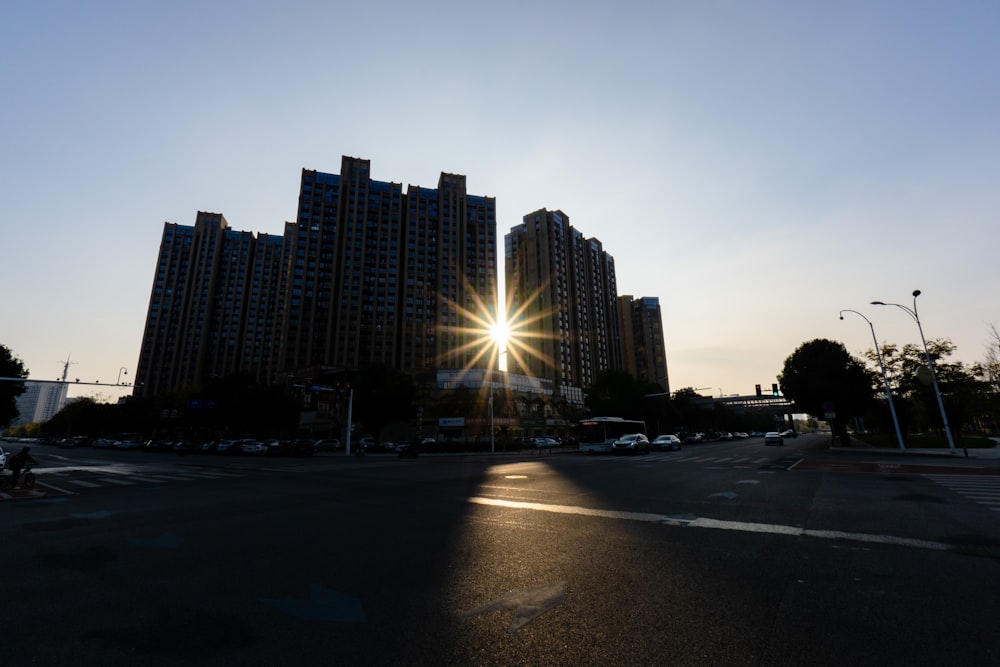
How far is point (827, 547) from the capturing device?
249 inches

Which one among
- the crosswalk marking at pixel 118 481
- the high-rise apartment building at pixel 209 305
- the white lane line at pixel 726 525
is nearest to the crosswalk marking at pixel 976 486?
the white lane line at pixel 726 525

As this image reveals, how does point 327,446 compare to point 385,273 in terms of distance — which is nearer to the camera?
point 327,446

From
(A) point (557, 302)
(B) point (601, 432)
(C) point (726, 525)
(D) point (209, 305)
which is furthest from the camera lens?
(D) point (209, 305)

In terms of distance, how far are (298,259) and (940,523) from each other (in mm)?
137028

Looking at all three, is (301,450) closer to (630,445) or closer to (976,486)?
(630,445)

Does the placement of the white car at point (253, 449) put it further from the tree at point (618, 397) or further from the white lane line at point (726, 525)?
the tree at point (618, 397)

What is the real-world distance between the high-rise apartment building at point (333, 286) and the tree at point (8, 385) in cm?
6477

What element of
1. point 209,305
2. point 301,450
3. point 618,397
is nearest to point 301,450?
point 301,450

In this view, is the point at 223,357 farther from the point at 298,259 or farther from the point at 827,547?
the point at 827,547

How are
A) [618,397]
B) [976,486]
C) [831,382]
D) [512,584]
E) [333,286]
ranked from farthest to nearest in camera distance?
[333,286], [618,397], [831,382], [976,486], [512,584]

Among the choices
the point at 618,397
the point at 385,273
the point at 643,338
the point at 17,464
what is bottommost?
the point at 17,464

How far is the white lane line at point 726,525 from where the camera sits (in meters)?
6.59

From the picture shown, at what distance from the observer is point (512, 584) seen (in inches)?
199

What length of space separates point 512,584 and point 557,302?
13875cm
